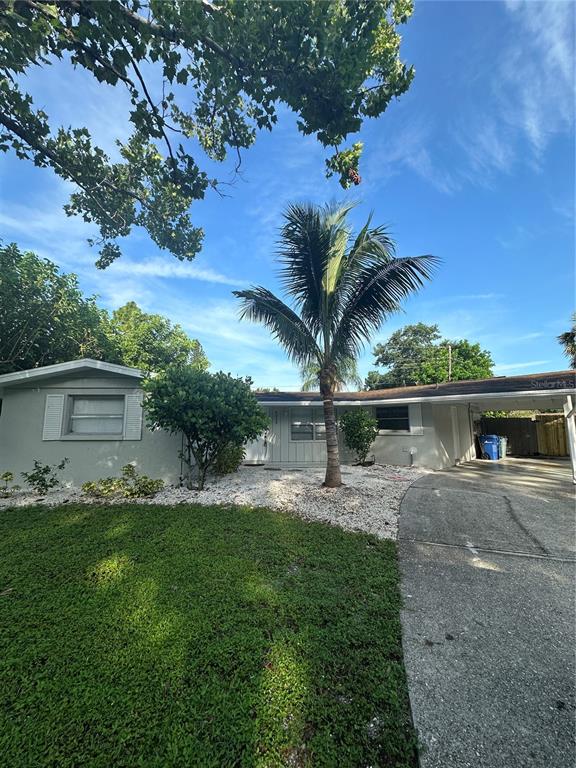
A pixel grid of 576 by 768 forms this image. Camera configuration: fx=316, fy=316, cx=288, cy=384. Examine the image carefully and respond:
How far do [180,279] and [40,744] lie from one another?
43.7 ft

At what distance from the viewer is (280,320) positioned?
816 centimetres

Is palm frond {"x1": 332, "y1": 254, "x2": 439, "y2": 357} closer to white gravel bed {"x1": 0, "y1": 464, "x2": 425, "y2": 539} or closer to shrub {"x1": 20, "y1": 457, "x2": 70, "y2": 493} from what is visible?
white gravel bed {"x1": 0, "y1": 464, "x2": 425, "y2": 539}

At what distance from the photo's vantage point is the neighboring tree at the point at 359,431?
12.0 meters

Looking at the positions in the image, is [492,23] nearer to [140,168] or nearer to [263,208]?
[263,208]

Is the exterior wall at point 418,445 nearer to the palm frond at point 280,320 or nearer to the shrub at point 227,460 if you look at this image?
the palm frond at point 280,320

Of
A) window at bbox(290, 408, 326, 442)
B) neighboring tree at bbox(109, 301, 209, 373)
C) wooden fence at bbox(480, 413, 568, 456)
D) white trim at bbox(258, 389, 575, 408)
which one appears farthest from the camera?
neighboring tree at bbox(109, 301, 209, 373)

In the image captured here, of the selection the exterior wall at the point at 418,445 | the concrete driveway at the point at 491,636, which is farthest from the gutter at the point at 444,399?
the concrete driveway at the point at 491,636

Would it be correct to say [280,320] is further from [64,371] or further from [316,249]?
[64,371]

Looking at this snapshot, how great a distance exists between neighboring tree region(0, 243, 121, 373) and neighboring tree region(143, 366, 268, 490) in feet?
23.0

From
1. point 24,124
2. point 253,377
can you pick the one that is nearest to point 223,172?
point 24,124

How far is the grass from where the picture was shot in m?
1.78

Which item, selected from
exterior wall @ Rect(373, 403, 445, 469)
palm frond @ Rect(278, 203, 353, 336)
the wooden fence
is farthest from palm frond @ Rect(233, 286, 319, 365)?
the wooden fence

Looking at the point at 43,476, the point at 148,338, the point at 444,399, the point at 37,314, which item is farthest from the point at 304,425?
the point at 148,338

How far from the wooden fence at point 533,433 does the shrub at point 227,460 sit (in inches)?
601
